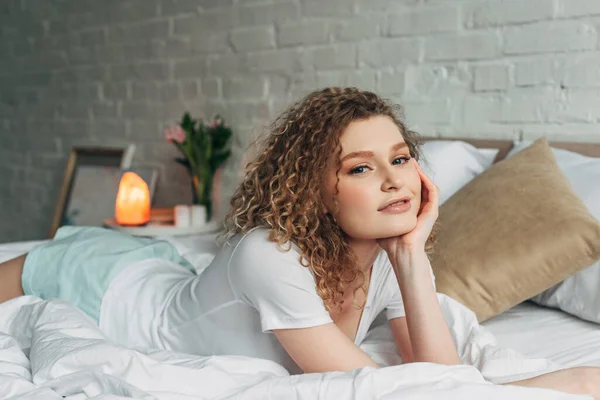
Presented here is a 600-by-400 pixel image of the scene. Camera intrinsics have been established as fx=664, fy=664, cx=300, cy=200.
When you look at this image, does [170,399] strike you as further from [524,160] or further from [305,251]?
[524,160]

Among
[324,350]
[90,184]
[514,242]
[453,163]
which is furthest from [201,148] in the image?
[324,350]

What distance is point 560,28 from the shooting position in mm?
1927

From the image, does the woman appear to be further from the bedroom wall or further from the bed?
the bedroom wall

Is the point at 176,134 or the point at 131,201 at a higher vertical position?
the point at 176,134

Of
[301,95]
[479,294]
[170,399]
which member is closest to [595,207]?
[479,294]

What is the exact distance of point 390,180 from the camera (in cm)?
107

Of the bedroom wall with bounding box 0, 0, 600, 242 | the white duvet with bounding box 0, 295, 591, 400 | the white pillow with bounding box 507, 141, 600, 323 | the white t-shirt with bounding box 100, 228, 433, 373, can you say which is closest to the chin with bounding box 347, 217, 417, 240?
the white t-shirt with bounding box 100, 228, 433, 373

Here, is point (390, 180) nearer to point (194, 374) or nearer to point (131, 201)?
point (194, 374)

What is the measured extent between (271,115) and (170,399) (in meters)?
1.92

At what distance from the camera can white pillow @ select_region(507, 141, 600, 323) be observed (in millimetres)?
1456

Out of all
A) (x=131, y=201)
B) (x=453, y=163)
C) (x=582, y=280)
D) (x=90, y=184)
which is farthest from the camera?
(x=90, y=184)

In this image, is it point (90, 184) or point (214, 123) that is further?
point (90, 184)

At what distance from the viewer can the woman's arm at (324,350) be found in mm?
1025

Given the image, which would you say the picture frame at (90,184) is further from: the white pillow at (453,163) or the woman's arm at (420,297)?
the woman's arm at (420,297)
